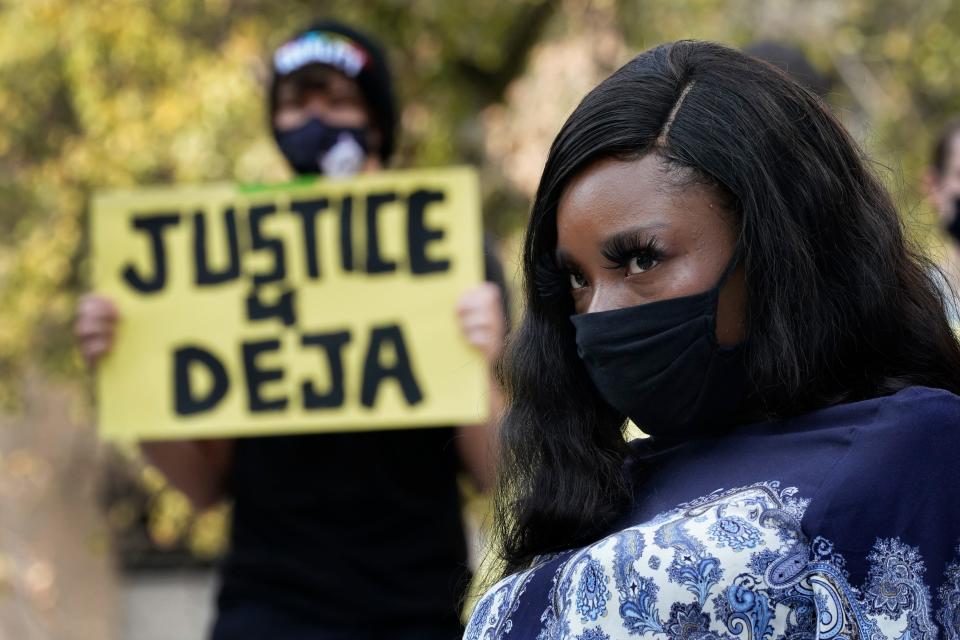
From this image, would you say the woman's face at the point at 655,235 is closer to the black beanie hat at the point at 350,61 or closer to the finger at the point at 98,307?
the black beanie hat at the point at 350,61

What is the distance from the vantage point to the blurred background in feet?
20.8

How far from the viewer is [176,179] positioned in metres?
6.51

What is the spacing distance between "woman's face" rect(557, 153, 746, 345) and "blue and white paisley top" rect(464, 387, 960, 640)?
0.21 meters

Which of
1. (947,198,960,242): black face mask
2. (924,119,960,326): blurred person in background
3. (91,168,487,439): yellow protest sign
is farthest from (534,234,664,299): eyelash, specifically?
(947,198,960,242): black face mask

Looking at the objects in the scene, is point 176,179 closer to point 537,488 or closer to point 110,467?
point 110,467

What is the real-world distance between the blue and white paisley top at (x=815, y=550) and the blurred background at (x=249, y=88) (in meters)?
4.46

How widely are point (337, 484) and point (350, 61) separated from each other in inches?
41.1

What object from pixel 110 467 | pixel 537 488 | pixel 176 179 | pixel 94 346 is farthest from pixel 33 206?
pixel 537 488

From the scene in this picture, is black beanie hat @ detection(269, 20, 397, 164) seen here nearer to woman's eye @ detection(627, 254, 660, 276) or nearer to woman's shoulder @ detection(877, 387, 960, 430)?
woman's eye @ detection(627, 254, 660, 276)

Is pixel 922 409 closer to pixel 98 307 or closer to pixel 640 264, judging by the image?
pixel 640 264

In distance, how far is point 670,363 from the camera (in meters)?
1.73

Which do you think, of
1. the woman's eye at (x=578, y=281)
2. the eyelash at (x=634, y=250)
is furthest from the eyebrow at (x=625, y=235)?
the woman's eye at (x=578, y=281)

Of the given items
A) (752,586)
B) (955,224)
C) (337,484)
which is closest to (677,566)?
(752,586)

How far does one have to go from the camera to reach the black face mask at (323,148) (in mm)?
3637
